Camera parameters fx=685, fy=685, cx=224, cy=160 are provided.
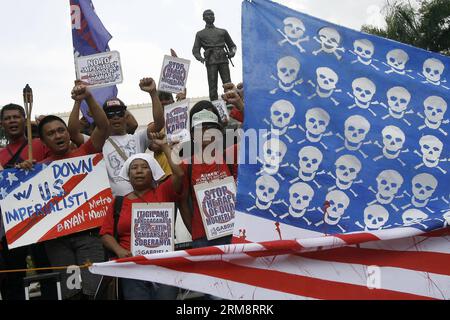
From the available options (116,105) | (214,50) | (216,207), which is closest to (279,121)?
(216,207)

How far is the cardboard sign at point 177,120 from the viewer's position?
555 centimetres

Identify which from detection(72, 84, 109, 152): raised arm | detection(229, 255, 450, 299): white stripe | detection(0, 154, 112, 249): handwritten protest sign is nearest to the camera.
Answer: detection(229, 255, 450, 299): white stripe

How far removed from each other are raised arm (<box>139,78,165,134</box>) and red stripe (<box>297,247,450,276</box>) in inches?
94.0

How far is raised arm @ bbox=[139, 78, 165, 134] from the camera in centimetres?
587

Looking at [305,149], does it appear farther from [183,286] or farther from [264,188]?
[183,286]

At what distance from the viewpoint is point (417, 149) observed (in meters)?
4.19

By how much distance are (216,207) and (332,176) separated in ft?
3.90

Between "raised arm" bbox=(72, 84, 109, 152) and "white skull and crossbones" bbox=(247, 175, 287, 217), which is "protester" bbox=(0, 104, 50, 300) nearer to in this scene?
"raised arm" bbox=(72, 84, 109, 152)

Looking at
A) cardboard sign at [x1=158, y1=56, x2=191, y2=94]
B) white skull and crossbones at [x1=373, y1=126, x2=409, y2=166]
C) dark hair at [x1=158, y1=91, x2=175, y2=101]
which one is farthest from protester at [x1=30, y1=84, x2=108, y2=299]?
white skull and crossbones at [x1=373, y1=126, x2=409, y2=166]

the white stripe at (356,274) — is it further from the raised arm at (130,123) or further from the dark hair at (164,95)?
the dark hair at (164,95)

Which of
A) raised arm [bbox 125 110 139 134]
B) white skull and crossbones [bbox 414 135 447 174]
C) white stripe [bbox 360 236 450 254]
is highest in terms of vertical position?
raised arm [bbox 125 110 139 134]

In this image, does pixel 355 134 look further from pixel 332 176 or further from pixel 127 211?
pixel 127 211

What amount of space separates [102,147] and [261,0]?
2.18m
